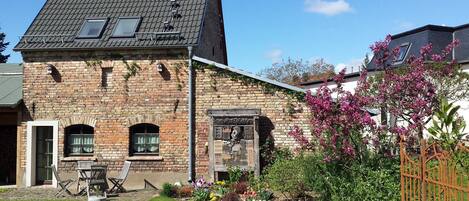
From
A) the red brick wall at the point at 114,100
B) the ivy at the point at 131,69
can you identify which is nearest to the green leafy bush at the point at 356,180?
the red brick wall at the point at 114,100

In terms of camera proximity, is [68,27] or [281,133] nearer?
[281,133]

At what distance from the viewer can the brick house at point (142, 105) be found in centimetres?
1502

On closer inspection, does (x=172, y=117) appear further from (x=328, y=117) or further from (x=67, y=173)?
(x=328, y=117)

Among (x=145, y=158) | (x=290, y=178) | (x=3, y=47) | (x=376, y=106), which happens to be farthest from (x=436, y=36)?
(x=3, y=47)

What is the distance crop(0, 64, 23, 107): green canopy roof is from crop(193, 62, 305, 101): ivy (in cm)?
619

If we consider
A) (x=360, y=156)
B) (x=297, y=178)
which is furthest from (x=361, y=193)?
(x=297, y=178)

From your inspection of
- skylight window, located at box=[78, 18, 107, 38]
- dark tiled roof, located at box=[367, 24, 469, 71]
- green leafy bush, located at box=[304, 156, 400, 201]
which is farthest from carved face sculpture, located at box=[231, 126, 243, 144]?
dark tiled roof, located at box=[367, 24, 469, 71]

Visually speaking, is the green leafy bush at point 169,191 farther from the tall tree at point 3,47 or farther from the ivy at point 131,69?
the tall tree at point 3,47

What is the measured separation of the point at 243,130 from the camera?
1477 cm

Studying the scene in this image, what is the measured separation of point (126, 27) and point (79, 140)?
417 cm

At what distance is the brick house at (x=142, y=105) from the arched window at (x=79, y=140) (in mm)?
33

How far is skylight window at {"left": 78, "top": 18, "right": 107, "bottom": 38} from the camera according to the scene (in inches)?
645

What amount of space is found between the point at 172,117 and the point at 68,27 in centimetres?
512

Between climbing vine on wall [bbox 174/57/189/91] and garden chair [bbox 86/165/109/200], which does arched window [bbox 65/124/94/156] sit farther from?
climbing vine on wall [bbox 174/57/189/91]
